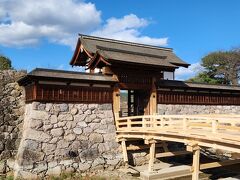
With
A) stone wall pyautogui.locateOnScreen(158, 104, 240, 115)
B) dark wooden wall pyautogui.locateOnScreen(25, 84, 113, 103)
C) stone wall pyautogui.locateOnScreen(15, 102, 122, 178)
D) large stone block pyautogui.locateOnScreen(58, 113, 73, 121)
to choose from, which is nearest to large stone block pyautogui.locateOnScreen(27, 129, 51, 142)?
stone wall pyautogui.locateOnScreen(15, 102, 122, 178)

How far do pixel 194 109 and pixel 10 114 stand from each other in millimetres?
11772

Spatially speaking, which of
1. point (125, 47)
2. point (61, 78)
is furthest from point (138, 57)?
point (61, 78)

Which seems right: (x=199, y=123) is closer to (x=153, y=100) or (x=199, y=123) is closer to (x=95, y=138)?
(x=153, y=100)

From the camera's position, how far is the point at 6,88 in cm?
1628

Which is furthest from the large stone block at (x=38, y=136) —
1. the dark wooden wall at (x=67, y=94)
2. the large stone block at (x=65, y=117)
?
the dark wooden wall at (x=67, y=94)

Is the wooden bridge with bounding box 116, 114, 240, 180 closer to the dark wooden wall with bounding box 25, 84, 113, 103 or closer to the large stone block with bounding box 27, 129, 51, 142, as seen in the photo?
the dark wooden wall with bounding box 25, 84, 113, 103

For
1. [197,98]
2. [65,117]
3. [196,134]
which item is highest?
[197,98]

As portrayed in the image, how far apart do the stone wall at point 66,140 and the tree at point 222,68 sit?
25.1 m

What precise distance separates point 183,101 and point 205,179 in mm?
6185

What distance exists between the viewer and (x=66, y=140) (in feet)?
48.3

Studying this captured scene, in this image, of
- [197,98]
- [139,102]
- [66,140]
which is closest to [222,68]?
[197,98]

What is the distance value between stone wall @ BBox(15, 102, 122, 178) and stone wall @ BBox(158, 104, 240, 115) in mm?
3963

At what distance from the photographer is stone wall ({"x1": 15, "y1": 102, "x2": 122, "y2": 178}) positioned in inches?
543

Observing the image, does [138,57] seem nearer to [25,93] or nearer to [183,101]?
[183,101]
